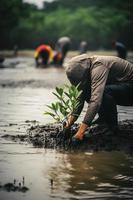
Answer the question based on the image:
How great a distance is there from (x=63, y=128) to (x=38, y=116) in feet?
8.09

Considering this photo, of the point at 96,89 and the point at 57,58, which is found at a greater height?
the point at 57,58

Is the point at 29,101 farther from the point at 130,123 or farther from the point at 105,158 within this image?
the point at 105,158

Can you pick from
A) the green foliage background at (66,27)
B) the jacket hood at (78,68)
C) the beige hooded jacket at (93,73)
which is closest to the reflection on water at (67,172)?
the beige hooded jacket at (93,73)

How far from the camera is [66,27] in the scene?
192 feet

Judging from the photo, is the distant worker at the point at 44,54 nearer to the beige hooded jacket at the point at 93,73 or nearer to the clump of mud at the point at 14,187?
the beige hooded jacket at the point at 93,73

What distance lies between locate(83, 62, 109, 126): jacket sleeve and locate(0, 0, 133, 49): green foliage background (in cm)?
4371

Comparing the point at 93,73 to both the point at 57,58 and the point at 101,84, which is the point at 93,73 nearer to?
the point at 101,84

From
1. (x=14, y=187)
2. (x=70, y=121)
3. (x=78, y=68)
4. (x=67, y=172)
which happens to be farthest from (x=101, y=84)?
(x=14, y=187)

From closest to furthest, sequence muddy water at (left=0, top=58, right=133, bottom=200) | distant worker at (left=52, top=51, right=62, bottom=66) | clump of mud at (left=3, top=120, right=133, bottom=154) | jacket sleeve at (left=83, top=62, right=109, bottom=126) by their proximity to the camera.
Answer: muddy water at (left=0, top=58, right=133, bottom=200) → jacket sleeve at (left=83, top=62, right=109, bottom=126) → clump of mud at (left=3, top=120, right=133, bottom=154) → distant worker at (left=52, top=51, right=62, bottom=66)

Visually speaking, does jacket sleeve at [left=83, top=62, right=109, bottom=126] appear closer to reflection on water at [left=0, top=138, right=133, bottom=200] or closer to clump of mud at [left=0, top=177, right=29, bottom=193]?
reflection on water at [left=0, top=138, right=133, bottom=200]

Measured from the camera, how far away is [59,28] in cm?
5909

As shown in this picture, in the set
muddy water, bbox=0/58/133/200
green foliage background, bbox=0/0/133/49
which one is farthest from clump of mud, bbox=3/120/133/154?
green foliage background, bbox=0/0/133/49

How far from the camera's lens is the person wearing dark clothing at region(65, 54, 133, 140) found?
6.61 meters

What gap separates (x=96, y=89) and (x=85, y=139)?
73cm
